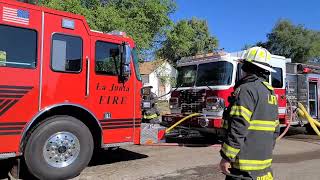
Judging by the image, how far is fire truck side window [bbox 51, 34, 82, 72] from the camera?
22.9ft

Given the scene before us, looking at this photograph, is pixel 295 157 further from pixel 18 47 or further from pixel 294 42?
pixel 294 42

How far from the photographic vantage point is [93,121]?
7.43m

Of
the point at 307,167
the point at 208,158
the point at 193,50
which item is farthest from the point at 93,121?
the point at 193,50

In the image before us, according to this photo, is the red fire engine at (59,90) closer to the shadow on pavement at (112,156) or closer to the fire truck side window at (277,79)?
the shadow on pavement at (112,156)

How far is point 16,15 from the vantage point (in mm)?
6555

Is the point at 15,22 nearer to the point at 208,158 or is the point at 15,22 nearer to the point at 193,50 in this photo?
the point at 208,158

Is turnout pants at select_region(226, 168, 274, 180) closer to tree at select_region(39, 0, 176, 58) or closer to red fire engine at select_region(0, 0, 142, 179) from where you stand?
red fire engine at select_region(0, 0, 142, 179)

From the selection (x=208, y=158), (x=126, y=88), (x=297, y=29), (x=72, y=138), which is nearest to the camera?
(x=72, y=138)

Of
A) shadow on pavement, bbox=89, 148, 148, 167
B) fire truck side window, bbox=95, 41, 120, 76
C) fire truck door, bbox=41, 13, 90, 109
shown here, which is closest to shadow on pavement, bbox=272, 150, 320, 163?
shadow on pavement, bbox=89, 148, 148, 167

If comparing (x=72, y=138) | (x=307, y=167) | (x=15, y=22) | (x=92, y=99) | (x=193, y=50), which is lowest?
(x=307, y=167)

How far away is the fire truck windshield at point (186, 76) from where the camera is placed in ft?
38.6

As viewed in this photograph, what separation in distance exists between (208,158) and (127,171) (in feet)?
7.34

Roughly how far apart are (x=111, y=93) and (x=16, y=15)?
7.05 feet

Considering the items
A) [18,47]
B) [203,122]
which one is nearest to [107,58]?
[18,47]
